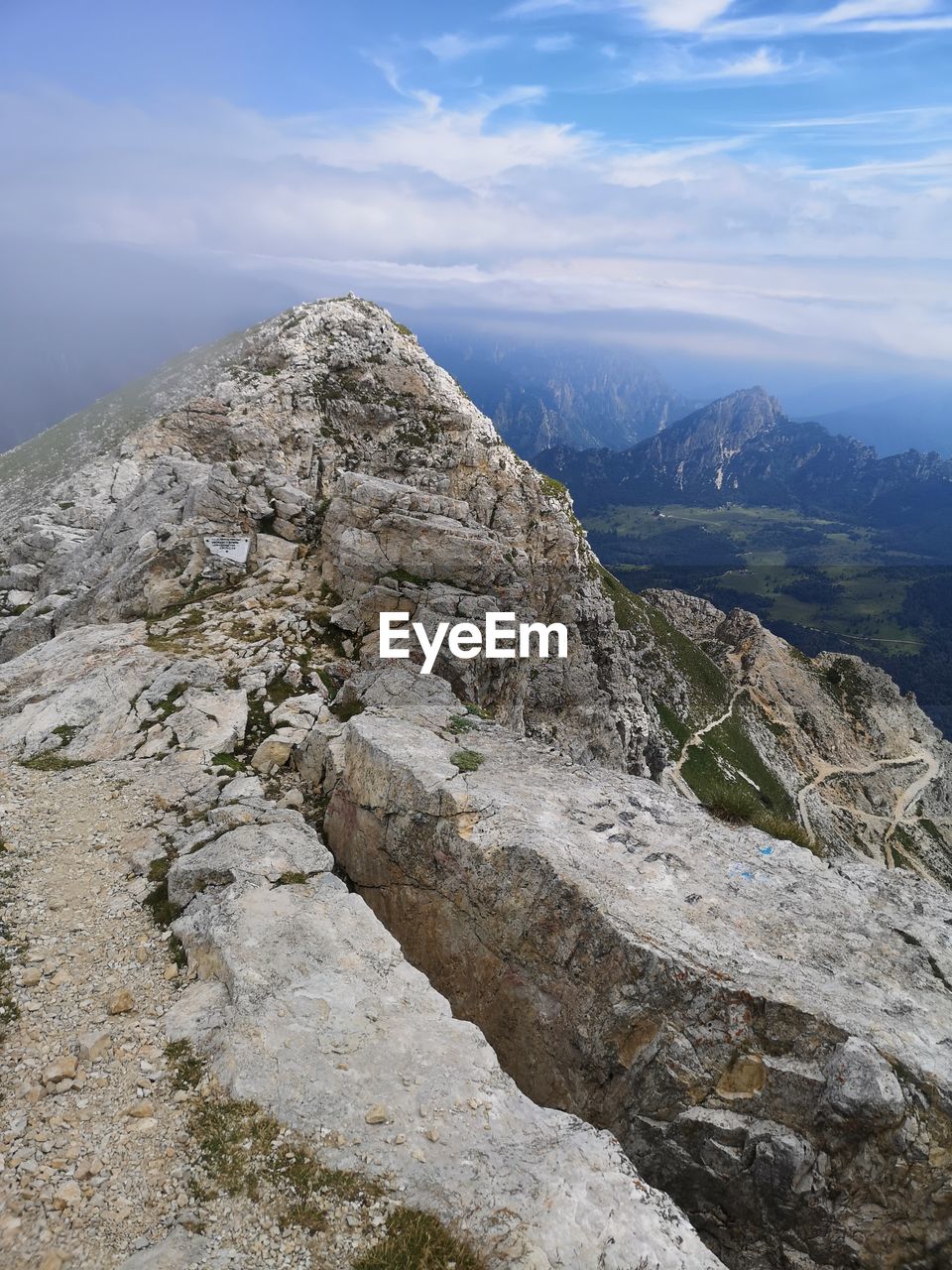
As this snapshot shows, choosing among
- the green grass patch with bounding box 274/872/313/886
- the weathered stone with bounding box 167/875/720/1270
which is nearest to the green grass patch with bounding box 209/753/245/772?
the green grass patch with bounding box 274/872/313/886

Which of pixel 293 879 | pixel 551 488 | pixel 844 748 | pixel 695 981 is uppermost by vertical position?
pixel 551 488

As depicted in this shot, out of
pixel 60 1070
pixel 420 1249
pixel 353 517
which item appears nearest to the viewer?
pixel 420 1249

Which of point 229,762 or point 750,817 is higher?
point 750,817

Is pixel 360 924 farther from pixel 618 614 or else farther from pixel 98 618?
pixel 618 614

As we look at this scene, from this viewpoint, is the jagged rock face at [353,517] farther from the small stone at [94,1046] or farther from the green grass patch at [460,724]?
the small stone at [94,1046]

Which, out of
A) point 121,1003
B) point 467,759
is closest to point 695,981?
point 467,759

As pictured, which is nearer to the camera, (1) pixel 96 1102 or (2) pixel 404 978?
(1) pixel 96 1102

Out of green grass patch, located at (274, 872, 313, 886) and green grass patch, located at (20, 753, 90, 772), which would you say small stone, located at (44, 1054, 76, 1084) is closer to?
green grass patch, located at (274, 872, 313, 886)

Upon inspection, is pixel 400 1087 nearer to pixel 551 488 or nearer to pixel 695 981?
pixel 695 981
